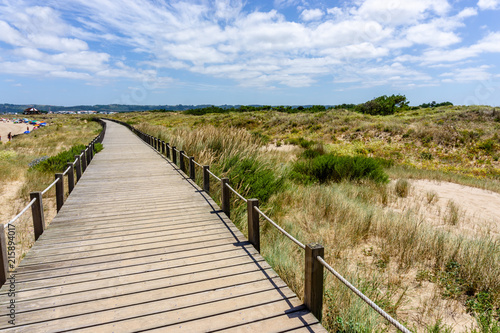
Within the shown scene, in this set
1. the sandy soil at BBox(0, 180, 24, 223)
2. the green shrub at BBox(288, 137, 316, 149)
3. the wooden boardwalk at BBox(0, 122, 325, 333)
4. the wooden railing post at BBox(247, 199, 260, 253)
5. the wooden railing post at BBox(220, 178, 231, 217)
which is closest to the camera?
the wooden boardwalk at BBox(0, 122, 325, 333)

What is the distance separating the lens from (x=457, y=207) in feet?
28.7

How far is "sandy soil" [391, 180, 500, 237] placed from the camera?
286 inches

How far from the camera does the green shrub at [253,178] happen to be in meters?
7.48

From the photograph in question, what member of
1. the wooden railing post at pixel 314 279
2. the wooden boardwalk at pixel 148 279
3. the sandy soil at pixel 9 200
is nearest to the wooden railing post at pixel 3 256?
the wooden boardwalk at pixel 148 279

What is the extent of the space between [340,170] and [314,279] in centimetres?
903

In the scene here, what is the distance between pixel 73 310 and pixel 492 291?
205 inches

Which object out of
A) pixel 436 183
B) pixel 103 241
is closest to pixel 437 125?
pixel 436 183

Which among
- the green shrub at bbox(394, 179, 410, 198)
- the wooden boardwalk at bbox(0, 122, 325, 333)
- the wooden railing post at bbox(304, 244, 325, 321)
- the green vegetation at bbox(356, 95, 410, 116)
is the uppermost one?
the green vegetation at bbox(356, 95, 410, 116)

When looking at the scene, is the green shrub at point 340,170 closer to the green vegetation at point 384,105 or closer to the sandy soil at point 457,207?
the sandy soil at point 457,207

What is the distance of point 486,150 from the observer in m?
19.2

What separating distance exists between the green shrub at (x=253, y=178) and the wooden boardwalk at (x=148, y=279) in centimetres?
160

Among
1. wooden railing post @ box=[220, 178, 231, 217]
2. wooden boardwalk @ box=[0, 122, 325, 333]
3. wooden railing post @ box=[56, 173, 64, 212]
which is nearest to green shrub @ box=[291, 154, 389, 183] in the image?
wooden railing post @ box=[220, 178, 231, 217]

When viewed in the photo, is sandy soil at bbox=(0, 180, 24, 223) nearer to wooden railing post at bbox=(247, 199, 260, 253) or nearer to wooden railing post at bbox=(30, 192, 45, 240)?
wooden railing post at bbox=(30, 192, 45, 240)

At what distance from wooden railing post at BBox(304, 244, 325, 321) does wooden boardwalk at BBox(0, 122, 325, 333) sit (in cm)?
12
